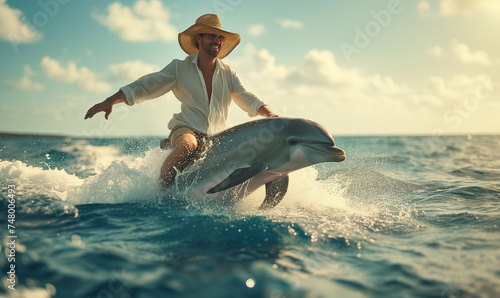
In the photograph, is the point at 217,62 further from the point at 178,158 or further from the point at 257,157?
the point at 257,157

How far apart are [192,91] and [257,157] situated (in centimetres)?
155

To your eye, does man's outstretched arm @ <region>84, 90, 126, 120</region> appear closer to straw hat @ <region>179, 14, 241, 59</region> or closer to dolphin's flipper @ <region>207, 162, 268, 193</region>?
straw hat @ <region>179, 14, 241, 59</region>

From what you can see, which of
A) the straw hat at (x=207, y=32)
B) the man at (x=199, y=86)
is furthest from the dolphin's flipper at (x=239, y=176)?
the straw hat at (x=207, y=32)

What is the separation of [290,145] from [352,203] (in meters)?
1.72

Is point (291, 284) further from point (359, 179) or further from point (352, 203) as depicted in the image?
point (359, 179)

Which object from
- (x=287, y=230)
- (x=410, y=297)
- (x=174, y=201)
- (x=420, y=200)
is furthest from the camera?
(x=420, y=200)

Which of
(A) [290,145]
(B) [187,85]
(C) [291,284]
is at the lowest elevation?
(C) [291,284]

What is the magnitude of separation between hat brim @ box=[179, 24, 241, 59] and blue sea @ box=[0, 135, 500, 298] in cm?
168

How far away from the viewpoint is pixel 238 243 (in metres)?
3.18

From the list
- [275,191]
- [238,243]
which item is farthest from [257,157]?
[238,243]

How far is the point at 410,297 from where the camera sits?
235 cm

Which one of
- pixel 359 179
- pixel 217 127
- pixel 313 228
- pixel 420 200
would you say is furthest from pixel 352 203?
pixel 359 179

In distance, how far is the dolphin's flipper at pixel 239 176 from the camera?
4176mm

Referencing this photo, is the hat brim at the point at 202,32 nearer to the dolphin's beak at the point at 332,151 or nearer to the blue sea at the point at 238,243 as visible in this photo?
the blue sea at the point at 238,243
